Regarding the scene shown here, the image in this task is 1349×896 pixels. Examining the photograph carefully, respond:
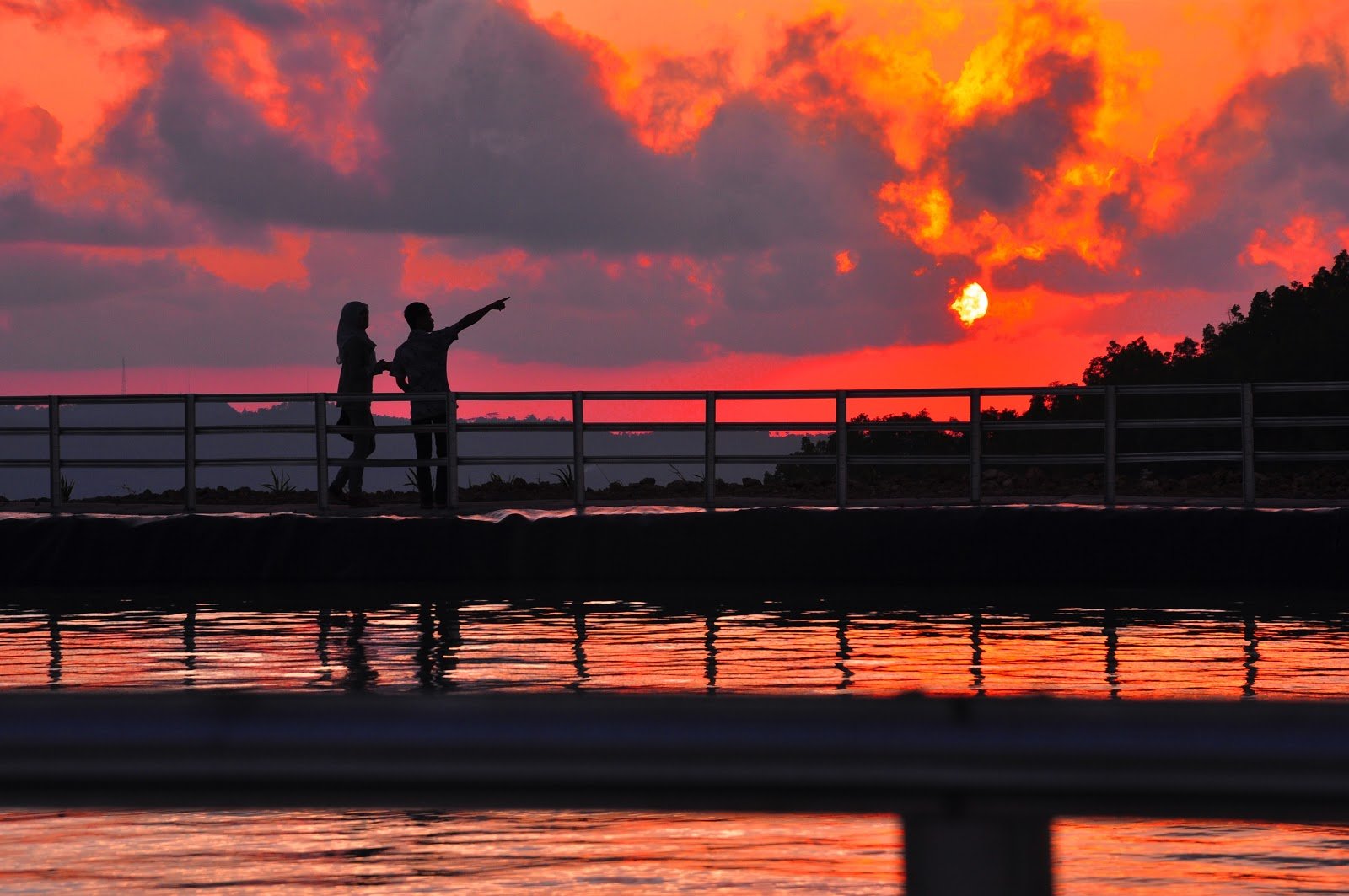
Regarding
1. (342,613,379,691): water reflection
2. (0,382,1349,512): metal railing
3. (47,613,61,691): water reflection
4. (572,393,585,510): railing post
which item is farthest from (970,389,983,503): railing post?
(47,613,61,691): water reflection

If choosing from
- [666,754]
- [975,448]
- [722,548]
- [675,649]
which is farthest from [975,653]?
[666,754]

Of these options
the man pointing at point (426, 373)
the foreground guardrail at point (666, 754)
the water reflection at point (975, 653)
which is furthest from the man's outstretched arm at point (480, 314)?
the foreground guardrail at point (666, 754)

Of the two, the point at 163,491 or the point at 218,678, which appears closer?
the point at 218,678

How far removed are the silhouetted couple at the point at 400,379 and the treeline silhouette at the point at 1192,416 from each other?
367cm

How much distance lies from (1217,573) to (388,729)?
1537cm

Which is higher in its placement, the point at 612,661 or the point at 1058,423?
the point at 1058,423

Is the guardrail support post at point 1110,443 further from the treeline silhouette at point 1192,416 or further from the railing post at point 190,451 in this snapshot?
the railing post at point 190,451

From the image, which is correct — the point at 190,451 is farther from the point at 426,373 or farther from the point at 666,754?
the point at 666,754

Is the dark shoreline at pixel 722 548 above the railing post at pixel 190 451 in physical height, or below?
below

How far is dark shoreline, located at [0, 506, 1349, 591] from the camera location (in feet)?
53.3

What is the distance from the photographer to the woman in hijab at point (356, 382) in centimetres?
1969

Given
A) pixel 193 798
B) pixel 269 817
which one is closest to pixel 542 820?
pixel 269 817

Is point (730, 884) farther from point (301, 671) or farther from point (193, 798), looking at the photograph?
point (301, 671)

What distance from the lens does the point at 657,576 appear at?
1683 cm
